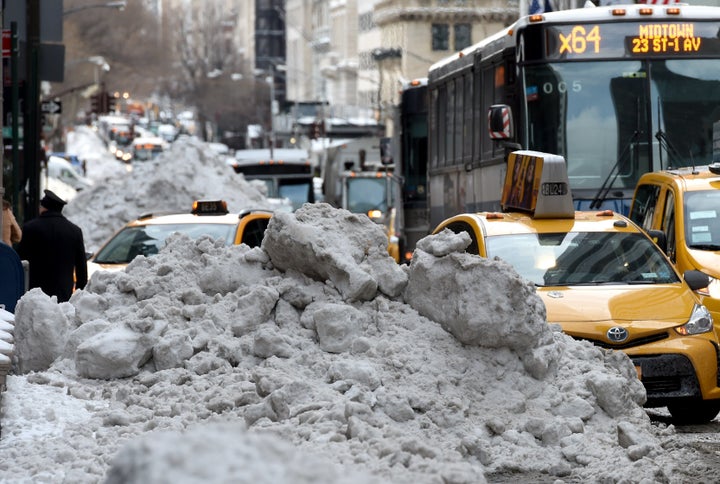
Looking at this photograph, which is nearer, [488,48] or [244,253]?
[244,253]

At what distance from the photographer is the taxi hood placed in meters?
12.3

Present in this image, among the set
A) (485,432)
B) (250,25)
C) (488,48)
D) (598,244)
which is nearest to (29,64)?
(488,48)

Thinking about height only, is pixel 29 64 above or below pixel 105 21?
below

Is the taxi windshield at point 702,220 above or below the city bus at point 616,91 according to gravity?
below

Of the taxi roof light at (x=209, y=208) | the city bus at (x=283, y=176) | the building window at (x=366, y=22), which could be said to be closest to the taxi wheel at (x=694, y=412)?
the taxi roof light at (x=209, y=208)

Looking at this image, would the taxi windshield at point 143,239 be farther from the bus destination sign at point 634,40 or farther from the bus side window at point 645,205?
the bus destination sign at point 634,40

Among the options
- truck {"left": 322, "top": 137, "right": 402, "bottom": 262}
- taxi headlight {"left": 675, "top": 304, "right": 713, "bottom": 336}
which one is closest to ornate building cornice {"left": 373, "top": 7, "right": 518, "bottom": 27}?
truck {"left": 322, "top": 137, "right": 402, "bottom": 262}

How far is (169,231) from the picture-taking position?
57.9 feet

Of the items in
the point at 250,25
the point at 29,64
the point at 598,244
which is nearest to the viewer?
the point at 598,244

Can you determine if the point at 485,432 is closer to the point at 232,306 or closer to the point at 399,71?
the point at 232,306

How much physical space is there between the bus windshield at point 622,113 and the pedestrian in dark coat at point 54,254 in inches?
215

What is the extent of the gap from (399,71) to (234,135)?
178 feet

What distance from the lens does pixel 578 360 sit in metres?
10.3

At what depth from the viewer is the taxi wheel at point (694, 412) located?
12638 millimetres
